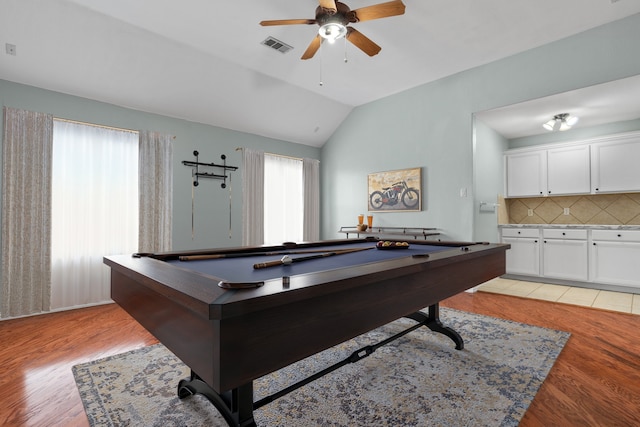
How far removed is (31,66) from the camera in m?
3.26

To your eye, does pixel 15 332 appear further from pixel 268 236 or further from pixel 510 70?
pixel 510 70

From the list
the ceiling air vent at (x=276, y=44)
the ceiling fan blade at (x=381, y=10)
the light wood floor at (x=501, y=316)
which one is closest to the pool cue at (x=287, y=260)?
the light wood floor at (x=501, y=316)

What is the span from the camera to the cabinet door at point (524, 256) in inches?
191

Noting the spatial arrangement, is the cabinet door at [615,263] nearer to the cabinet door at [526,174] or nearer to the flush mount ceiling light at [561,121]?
the cabinet door at [526,174]

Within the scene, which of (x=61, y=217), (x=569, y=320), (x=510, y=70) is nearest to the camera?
(x=569, y=320)

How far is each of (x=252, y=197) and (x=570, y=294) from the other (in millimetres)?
4840

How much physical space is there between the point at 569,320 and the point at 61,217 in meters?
5.64

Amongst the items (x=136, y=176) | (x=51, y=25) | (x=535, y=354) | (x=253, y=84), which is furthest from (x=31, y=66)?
(x=535, y=354)

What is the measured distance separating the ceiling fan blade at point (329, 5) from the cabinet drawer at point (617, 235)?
455 cm

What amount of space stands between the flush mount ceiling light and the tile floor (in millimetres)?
2355

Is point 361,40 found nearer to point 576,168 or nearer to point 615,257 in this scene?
point 576,168

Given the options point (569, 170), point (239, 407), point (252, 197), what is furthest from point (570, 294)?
point (252, 197)

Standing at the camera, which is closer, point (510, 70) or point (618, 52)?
point (618, 52)

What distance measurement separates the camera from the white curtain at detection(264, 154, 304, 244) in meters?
5.65
